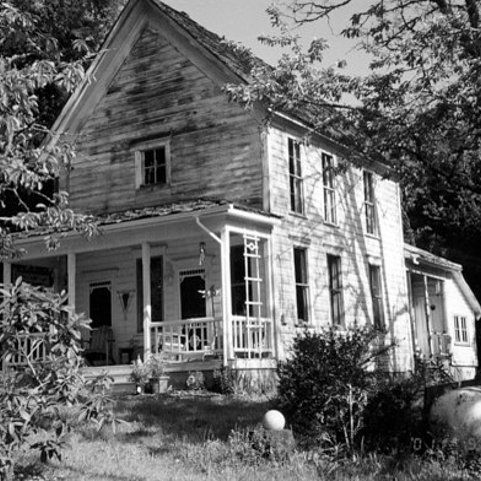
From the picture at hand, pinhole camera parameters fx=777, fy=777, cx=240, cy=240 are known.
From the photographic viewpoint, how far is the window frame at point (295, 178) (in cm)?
1983

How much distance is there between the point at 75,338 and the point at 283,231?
39.9 ft

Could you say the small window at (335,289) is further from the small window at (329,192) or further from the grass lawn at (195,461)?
the grass lawn at (195,461)

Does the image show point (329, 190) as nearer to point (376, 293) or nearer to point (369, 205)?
point (369, 205)

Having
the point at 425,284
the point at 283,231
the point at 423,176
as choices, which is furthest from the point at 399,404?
the point at 425,284

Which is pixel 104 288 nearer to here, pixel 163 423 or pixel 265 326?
pixel 265 326

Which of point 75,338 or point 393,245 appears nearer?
point 75,338

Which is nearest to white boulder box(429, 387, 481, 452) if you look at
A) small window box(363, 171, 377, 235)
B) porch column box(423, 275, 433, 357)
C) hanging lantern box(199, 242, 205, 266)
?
hanging lantern box(199, 242, 205, 266)

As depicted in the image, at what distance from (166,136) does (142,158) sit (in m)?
1.02

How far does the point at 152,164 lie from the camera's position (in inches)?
816

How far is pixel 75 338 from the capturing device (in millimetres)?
7125

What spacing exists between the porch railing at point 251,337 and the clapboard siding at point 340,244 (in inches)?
18.4

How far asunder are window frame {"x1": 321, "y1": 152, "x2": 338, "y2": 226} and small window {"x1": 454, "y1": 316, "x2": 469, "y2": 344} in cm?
1115

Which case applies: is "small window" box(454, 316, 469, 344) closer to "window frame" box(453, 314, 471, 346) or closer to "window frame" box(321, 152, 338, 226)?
"window frame" box(453, 314, 471, 346)

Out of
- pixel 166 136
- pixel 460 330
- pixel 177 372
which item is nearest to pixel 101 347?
pixel 177 372
